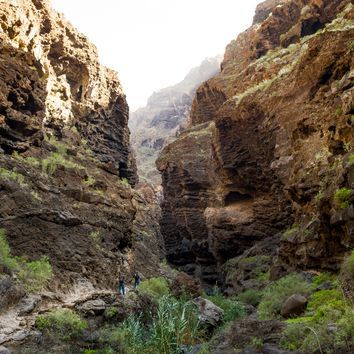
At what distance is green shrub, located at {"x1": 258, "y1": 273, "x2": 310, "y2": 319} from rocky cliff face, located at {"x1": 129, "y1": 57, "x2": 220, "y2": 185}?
7204cm

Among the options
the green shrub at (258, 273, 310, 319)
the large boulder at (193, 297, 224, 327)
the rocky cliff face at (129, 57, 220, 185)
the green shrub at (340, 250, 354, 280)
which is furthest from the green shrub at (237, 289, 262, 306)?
the rocky cliff face at (129, 57, 220, 185)

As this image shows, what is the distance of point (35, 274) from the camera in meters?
18.7

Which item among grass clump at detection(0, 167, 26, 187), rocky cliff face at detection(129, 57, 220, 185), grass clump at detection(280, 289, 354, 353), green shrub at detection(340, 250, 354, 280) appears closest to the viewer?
grass clump at detection(280, 289, 354, 353)

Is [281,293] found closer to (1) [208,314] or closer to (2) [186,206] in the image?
(1) [208,314]

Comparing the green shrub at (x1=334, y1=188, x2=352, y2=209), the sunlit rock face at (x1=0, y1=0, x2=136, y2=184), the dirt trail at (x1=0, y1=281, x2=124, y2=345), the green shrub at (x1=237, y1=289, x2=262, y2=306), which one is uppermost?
the sunlit rock face at (x1=0, y1=0, x2=136, y2=184)

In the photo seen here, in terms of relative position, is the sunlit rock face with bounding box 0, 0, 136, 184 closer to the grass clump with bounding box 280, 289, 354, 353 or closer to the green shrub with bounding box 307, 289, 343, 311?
the green shrub with bounding box 307, 289, 343, 311

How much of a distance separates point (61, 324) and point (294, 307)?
9.26m

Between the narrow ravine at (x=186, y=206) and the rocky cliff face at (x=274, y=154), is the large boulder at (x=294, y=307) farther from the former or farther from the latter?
the rocky cliff face at (x=274, y=154)

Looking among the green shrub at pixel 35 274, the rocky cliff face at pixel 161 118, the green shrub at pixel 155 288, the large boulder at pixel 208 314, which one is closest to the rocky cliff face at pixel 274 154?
the large boulder at pixel 208 314

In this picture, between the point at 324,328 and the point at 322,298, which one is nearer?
the point at 324,328

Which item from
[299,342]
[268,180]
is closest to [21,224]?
[299,342]

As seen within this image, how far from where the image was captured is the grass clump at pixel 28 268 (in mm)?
17859

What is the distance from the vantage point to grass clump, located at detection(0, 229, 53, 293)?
58.6 feet

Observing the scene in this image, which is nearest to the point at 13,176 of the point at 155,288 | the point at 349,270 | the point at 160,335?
the point at 155,288
